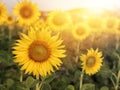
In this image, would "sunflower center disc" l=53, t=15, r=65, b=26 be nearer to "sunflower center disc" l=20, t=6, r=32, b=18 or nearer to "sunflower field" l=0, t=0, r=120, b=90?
"sunflower field" l=0, t=0, r=120, b=90

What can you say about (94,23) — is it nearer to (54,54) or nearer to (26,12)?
(26,12)

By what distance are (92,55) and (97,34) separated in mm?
6123

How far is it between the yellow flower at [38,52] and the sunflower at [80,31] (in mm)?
4153

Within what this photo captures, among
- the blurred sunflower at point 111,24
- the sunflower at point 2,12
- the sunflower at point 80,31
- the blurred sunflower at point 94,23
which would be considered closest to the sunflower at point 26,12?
the sunflower at point 2,12

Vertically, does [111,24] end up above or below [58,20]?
below

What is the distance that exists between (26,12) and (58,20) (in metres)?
1.25

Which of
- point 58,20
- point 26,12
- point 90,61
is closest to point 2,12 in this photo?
point 26,12

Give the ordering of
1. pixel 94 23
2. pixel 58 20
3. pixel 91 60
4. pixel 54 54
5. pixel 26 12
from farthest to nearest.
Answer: pixel 94 23 → pixel 58 20 → pixel 26 12 → pixel 91 60 → pixel 54 54

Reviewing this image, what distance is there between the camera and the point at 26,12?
5402 millimetres

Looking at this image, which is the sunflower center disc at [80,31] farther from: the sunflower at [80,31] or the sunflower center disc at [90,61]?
the sunflower center disc at [90,61]

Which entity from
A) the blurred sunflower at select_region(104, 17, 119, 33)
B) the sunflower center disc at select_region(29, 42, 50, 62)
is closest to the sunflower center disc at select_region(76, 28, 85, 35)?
the blurred sunflower at select_region(104, 17, 119, 33)

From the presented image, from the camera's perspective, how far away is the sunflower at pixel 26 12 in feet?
17.2

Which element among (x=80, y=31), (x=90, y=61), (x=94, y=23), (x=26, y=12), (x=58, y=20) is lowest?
(x=90, y=61)

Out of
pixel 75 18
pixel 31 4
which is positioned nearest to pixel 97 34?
pixel 75 18
